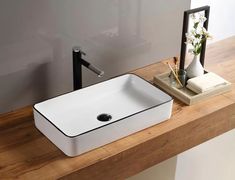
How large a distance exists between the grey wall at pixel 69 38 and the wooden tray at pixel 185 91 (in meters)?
0.20

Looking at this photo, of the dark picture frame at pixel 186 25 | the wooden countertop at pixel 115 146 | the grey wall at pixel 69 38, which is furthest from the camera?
the dark picture frame at pixel 186 25

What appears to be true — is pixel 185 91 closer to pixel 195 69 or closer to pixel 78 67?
pixel 195 69

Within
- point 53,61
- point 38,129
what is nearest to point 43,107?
point 38,129

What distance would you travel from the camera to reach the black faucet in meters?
1.74

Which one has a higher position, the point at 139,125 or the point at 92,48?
the point at 92,48

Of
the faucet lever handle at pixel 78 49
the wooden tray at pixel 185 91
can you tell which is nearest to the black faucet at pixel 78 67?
the faucet lever handle at pixel 78 49

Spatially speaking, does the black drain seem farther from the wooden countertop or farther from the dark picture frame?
the dark picture frame

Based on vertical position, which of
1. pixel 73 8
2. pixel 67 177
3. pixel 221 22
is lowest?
pixel 67 177

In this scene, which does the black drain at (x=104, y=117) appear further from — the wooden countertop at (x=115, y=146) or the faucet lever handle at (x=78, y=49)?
the faucet lever handle at (x=78, y=49)

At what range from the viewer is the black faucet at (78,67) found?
174cm

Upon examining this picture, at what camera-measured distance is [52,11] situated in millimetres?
1715

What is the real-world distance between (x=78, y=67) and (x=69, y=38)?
0.12m

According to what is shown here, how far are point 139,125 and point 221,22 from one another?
101 centimetres

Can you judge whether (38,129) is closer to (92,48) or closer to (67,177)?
(67,177)
